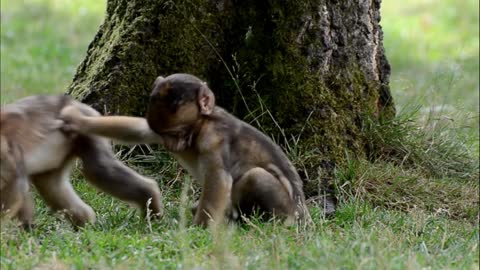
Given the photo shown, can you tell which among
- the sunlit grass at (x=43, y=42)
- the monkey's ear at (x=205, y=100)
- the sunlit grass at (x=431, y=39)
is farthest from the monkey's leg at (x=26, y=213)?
the sunlit grass at (x=431, y=39)

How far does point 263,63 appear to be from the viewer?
9.26 metres

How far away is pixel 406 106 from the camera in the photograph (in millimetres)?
10195

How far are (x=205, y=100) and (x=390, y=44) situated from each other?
1252cm

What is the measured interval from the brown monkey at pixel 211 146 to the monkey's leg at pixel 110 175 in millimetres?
197

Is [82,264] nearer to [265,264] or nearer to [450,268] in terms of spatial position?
[265,264]

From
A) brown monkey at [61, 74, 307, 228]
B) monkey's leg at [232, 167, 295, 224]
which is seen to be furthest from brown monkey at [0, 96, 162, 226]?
monkey's leg at [232, 167, 295, 224]

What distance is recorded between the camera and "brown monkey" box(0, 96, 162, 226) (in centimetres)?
700

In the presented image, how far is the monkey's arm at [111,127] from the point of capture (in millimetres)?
7473

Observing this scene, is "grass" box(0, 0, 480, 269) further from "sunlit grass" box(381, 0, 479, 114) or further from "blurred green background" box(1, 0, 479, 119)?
"sunlit grass" box(381, 0, 479, 114)

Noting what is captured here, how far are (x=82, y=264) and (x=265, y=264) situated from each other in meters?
1.09

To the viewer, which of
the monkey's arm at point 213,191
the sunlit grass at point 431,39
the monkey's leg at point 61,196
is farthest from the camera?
the sunlit grass at point 431,39

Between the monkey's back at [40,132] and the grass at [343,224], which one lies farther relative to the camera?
the monkey's back at [40,132]

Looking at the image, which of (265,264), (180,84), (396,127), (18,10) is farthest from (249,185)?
(18,10)

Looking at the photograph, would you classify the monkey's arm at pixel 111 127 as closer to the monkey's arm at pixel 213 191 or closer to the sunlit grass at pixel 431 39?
the monkey's arm at pixel 213 191
